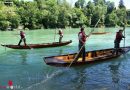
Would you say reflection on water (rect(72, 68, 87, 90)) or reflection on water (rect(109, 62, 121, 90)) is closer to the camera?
reflection on water (rect(72, 68, 87, 90))

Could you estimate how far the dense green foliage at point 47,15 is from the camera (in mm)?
95875

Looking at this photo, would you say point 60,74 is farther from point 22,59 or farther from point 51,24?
point 51,24

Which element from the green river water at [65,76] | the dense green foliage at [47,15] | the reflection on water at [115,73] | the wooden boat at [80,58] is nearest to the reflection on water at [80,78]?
the green river water at [65,76]

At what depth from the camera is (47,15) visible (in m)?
110

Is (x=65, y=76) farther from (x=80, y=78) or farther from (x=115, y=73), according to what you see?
(x=115, y=73)

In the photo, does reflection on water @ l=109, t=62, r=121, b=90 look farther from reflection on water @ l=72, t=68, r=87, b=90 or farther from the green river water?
reflection on water @ l=72, t=68, r=87, b=90

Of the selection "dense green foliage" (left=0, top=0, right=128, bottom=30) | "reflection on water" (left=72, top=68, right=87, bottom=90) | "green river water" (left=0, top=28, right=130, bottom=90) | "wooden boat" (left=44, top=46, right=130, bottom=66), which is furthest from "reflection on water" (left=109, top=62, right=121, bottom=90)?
"dense green foliage" (left=0, top=0, right=128, bottom=30)

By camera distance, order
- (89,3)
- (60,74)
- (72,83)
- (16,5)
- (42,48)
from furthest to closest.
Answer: (89,3) < (16,5) < (42,48) < (60,74) < (72,83)

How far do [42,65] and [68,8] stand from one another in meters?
106

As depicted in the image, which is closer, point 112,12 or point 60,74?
point 60,74

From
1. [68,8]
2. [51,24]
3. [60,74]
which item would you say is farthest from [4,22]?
[60,74]

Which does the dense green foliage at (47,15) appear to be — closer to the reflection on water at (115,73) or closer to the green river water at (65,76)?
the green river water at (65,76)

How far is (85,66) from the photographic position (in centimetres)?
2019

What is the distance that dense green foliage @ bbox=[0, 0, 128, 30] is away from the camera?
→ 95875 mm
